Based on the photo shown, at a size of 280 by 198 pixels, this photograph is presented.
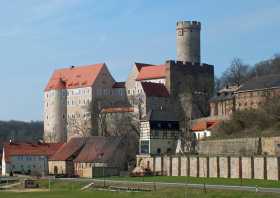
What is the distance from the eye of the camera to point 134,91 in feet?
415

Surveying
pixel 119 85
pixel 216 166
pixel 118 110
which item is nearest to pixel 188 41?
pixel 119 85

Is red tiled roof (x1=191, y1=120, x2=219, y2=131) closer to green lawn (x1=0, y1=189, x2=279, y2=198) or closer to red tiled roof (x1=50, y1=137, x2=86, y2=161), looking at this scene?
red tiled roof (x1=50, y1=137, x2=86, y2=161)

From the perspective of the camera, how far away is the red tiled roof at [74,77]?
137 meters

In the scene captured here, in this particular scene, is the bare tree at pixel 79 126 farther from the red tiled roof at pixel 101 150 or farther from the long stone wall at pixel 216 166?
the long stone wall at pixel 216 166

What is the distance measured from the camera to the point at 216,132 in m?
81.8

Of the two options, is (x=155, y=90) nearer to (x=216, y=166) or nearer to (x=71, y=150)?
(x=71, y=150)

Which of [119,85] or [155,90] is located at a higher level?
[119,85]

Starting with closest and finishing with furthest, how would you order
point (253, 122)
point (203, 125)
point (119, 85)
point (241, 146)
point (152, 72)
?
point (241, 146)
point (253, 122)
point (203, 125)
point (152, 72)
point (119, 85)

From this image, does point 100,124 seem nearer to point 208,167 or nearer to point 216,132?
point 216,132

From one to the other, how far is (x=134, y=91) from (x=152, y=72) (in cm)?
455

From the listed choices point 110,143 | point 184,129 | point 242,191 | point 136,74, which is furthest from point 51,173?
point 242,191

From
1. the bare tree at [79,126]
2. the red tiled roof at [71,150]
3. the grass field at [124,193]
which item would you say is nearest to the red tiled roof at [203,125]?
the red tiled roof at [71,150]

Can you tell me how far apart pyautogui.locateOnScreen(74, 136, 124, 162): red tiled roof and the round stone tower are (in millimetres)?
42279

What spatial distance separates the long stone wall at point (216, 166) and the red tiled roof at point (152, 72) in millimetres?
43173
